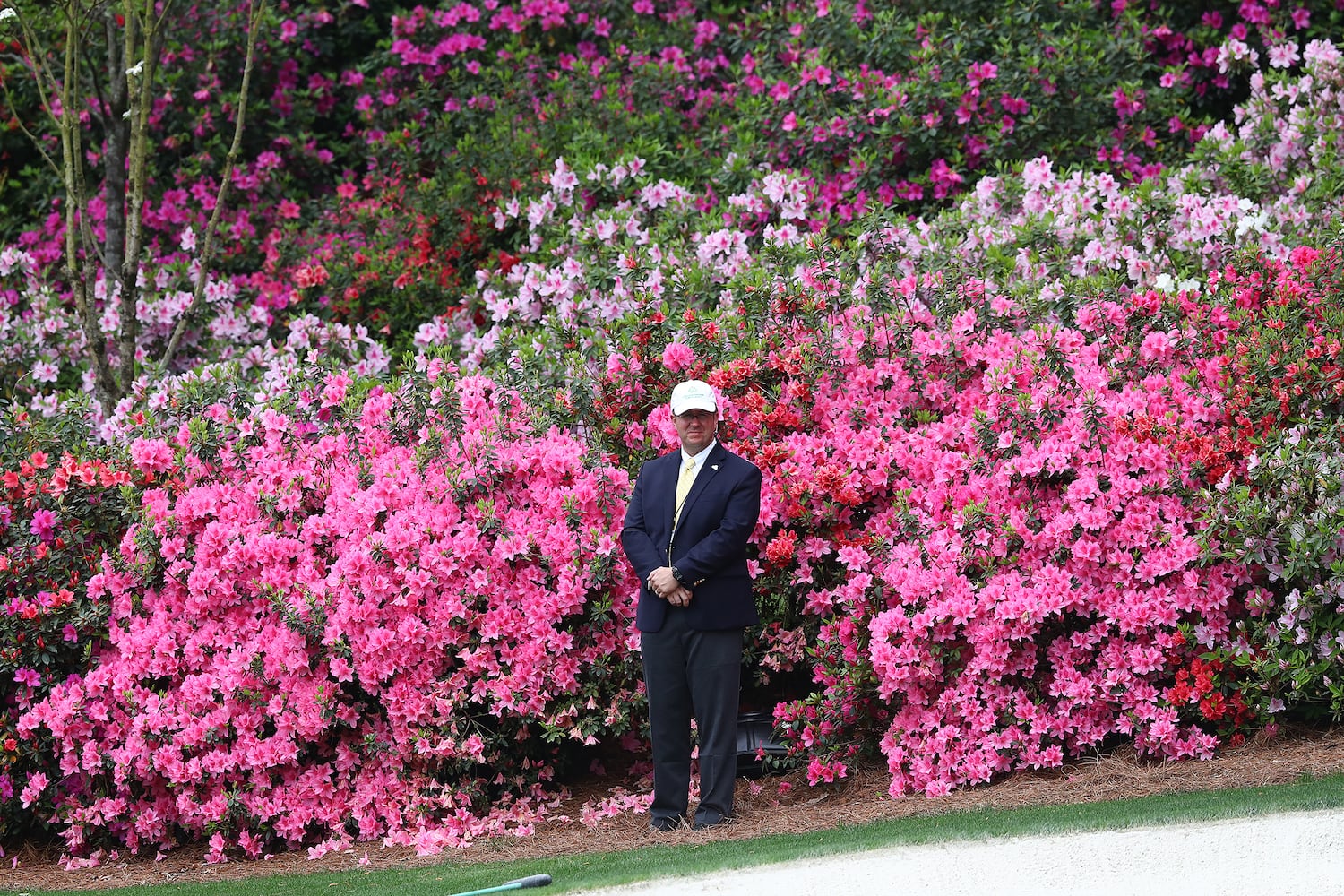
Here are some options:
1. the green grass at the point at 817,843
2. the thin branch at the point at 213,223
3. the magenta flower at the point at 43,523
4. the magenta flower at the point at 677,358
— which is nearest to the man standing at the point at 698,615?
the green grass at the point at 817,843

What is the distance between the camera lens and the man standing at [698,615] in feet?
16.6

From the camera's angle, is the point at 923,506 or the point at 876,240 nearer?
the point at 923,506

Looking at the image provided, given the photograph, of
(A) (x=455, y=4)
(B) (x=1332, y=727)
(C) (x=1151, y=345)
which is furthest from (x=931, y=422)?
(A) (x=455, y=4)

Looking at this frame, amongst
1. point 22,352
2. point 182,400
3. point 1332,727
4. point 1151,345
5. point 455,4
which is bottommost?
point 1332,727

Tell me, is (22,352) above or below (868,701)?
above

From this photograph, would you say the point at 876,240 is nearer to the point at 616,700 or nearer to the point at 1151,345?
the point at 1151,345

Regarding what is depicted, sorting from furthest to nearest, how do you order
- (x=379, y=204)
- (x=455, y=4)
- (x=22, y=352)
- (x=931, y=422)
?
(x=455, y=4) < (x=379, y=204) < (x=22, y=352) < (x=931, y=422)

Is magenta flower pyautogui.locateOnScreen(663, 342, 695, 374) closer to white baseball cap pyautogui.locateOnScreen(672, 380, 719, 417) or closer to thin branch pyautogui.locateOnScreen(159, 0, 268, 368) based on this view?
white baseball cap pyautogui.locateOnScreen(672, 380, 719, 417)

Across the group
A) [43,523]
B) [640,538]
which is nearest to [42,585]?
[43,523]

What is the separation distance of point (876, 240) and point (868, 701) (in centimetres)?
248

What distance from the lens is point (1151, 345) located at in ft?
19.4

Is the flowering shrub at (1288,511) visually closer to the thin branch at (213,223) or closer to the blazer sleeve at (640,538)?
the blazer sleeve at (640,538)

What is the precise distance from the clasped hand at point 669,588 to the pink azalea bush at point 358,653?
2.01 ft

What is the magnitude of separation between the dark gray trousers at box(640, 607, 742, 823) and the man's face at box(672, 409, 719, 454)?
0.61 m
